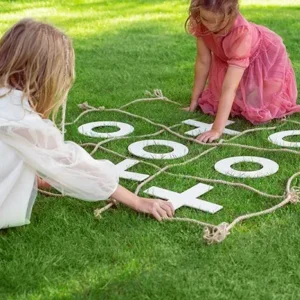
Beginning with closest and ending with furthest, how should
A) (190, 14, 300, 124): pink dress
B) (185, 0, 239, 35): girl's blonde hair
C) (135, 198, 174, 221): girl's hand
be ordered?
(135, 198, 174, 221): girl's hand, (185, 0, 239, 35): girl's blonde hair, (190, 14, 300, 124): pink dress

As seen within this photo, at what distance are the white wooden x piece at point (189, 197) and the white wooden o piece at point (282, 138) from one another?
49 cm

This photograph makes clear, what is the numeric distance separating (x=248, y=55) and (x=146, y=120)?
18.7 inches

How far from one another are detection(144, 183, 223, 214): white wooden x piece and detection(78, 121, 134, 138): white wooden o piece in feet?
1.85

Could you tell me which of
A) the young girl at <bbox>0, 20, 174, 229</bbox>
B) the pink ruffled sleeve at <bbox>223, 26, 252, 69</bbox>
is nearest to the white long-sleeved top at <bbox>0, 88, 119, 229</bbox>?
the young girl at <bbox>0, 20, 174, 229</bbox>

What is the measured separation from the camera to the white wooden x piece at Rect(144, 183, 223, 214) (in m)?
1.97

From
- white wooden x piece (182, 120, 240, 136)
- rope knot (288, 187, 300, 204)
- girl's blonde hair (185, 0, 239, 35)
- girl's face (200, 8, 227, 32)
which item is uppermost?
girl's blonde hair (185, 0, 239, 35)

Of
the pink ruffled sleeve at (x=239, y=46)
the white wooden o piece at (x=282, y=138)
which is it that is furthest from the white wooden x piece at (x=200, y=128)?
the pink ruffled sleeve at (x=239, y=46)

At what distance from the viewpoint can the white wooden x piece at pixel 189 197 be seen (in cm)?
197

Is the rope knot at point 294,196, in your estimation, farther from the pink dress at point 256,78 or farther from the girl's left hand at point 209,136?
the pink dress at point 256,78

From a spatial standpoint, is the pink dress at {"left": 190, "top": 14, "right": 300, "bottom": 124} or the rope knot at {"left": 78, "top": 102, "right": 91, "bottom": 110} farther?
the rope knot at {"left": 78, "top": 102, "right": 91, "bottom": 110}

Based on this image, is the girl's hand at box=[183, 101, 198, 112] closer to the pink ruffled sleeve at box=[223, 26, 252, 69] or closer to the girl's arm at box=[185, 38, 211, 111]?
the girl's arm at box=[185, 38, 211, 111]

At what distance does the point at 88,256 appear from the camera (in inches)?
67.7

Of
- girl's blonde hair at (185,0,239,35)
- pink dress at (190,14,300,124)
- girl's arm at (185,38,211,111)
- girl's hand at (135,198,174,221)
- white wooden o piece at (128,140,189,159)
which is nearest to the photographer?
girl's hand at (135,198,174,221)

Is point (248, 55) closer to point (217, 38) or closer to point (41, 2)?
point (217, 38)
